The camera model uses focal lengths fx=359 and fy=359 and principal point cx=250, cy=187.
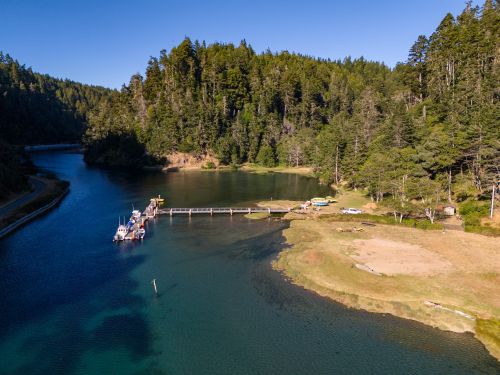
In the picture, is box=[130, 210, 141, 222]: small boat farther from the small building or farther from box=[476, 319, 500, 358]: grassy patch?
the small building

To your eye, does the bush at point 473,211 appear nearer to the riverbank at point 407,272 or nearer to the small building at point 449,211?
the small building at point 449,211

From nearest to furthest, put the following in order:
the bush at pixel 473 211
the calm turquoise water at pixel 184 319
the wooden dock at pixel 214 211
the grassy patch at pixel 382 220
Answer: the calm turquoise water at pixel 184 319, the grassy patch at pixel 382 220, the bush at pixel 473 211, the wooden dock at pixel 214 211

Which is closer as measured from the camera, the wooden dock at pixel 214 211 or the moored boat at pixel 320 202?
the wooden dock at pixel 214 211

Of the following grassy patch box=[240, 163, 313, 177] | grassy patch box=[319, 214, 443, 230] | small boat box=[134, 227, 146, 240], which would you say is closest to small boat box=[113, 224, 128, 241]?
small boat box=[134, 227, 146, 240]

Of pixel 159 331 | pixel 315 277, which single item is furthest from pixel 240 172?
pixel 159 331

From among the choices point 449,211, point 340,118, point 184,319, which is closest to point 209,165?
point 340,118

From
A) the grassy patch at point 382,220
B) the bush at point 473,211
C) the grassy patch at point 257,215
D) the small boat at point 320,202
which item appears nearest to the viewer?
the grassy patch at point 382,220

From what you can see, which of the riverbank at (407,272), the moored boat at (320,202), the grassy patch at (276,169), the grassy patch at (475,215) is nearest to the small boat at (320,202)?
the moored boat at (320,202)
